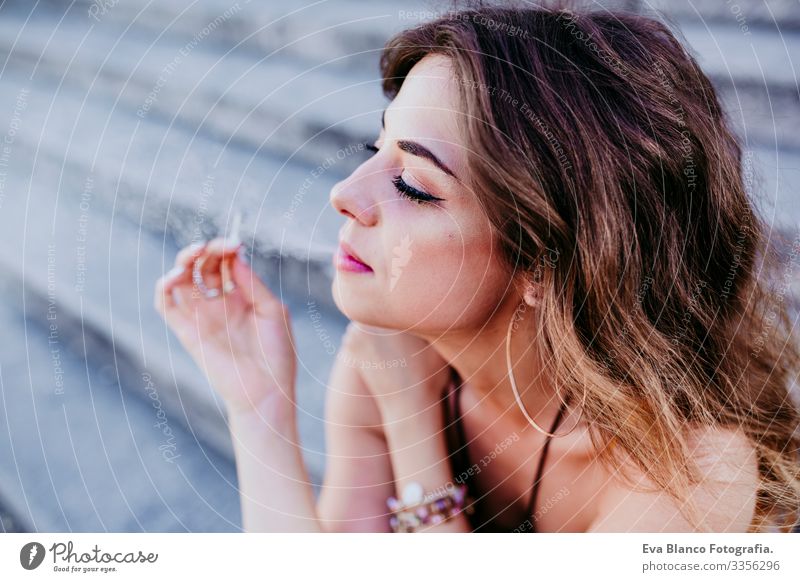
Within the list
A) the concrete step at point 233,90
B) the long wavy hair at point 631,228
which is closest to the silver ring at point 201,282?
the concrete step at point 233,90

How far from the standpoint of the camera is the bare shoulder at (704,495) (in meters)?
0.55

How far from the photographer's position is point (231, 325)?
548 mm

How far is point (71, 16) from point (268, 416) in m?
0.38

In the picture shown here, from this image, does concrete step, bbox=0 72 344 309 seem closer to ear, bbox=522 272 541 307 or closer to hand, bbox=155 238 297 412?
hand, bbox=155 238 297 412

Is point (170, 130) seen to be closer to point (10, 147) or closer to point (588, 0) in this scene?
point (10, 147)

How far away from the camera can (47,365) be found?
594 millimetres

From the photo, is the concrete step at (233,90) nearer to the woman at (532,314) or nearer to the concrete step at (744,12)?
the woman at (532,314)

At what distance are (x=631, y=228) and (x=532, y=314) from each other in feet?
0.31

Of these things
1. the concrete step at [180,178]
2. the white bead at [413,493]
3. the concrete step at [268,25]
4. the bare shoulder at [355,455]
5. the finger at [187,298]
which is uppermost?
the concrete step at [268,25]

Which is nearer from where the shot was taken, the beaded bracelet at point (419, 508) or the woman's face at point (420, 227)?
the woman's face at point (420, 227)

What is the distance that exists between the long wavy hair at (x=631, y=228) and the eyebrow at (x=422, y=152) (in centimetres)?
2
